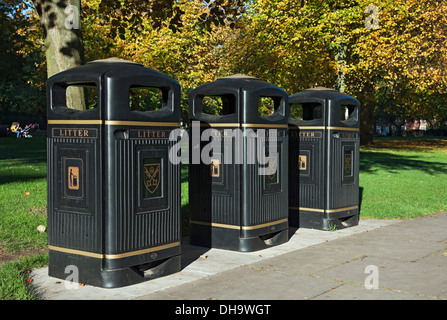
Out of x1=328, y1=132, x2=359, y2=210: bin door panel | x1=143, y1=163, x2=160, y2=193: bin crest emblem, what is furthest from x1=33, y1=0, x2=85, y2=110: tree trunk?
x1=328, y1=132, x2=359, y2=210: bin door panel

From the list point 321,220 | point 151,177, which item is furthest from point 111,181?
point 321,220

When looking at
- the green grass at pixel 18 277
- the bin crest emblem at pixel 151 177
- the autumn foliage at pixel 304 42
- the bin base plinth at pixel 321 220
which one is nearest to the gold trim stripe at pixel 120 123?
the bin crest emblem at pixel 151 177

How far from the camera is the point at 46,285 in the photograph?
16.5 ft

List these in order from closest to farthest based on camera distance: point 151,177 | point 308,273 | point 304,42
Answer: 1. point 151,177
2. point 308,273
3. point 304,42

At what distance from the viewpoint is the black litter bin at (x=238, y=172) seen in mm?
6457

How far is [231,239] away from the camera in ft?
21.6

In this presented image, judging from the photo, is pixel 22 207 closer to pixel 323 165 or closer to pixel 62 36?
pixel 62 36

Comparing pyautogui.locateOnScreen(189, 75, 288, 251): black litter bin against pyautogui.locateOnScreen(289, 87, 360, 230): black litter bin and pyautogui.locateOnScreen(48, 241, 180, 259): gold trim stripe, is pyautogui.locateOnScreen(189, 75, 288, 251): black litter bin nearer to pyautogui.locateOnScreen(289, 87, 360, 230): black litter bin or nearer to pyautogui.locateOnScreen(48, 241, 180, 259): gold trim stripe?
pyautogui.locateOnScreen(289, 87, 360, 230): black litter bin

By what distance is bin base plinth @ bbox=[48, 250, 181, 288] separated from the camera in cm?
495

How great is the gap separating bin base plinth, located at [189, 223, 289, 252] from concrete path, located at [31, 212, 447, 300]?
0.10 m

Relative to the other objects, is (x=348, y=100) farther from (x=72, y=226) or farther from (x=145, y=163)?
(x=72, y=226)

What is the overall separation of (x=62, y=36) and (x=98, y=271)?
161 inches

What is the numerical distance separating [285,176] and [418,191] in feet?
21.5

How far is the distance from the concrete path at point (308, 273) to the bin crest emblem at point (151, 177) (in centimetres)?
87
